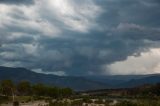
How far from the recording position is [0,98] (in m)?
182

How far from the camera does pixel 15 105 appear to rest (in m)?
130

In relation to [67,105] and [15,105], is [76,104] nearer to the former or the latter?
[67,105]

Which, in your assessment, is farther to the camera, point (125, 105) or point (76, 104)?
point (76, 104)

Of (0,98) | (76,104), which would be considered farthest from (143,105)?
(0,98)

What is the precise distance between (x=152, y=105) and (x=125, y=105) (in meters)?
7.91

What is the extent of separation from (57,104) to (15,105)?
570 inches

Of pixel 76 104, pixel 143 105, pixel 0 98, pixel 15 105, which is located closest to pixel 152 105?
pixel 143 105

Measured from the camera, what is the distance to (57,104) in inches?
4946

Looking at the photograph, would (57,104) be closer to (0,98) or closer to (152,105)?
(152,105)

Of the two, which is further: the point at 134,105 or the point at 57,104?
the point at 57,104

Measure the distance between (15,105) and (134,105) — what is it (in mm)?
38271

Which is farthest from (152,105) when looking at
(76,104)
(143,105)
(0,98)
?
(0,98)

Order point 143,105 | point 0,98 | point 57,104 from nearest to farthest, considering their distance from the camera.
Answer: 1. point 143,105
2. point 57,104
3. point 0,98

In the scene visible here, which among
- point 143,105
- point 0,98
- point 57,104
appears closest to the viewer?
point 143,105
